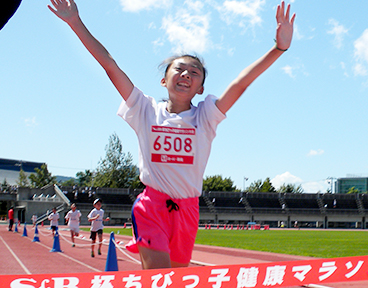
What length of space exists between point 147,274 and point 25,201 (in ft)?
179

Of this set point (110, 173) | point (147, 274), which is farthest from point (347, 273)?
point (110, 173)

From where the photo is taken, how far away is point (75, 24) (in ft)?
10.4

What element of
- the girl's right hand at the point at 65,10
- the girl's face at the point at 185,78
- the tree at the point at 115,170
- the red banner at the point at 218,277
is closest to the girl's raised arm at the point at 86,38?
the girl's right hand at the point at 65,10

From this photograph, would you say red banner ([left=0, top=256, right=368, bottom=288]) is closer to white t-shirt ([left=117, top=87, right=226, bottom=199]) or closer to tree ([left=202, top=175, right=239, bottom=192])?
white t-shirt ([left=117, top=87, right=226, bottom=199])

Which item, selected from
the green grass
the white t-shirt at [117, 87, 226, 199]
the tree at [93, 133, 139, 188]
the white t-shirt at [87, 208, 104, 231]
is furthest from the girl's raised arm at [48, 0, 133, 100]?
the tree at [93, 133, 139, 188]

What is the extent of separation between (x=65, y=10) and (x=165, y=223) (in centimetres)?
164

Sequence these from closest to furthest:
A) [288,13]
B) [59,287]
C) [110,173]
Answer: [59,287], [288,13], [110,173]

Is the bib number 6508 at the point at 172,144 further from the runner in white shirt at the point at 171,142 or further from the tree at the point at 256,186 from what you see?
the tree at the point at 256,186

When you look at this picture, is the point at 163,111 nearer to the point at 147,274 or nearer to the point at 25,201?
the point at 147,274

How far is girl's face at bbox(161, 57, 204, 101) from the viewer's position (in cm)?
333

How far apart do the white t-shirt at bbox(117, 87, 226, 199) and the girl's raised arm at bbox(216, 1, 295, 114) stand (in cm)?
20

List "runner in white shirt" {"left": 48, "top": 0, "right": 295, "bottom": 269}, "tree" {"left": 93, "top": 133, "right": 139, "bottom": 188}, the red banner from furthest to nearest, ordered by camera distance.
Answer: "tree" {"left": 93, "top": 133, "right": 139, "bottom": 188} < "runner in white shirt" {"left": 48, "top": 0, "right": 295, "bottom": 269} < the red banner

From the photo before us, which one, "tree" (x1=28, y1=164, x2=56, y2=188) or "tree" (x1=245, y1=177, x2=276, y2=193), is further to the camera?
"tree" (x1=245, y1=177, x2=276, y2=193)

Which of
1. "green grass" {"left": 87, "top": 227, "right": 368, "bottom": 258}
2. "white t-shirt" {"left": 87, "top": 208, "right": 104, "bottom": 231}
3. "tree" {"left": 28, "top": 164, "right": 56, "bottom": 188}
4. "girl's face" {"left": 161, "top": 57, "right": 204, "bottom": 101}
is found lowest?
"green grass" {"left": 87, "top": 227, "right": 368, "bottom": 258}
